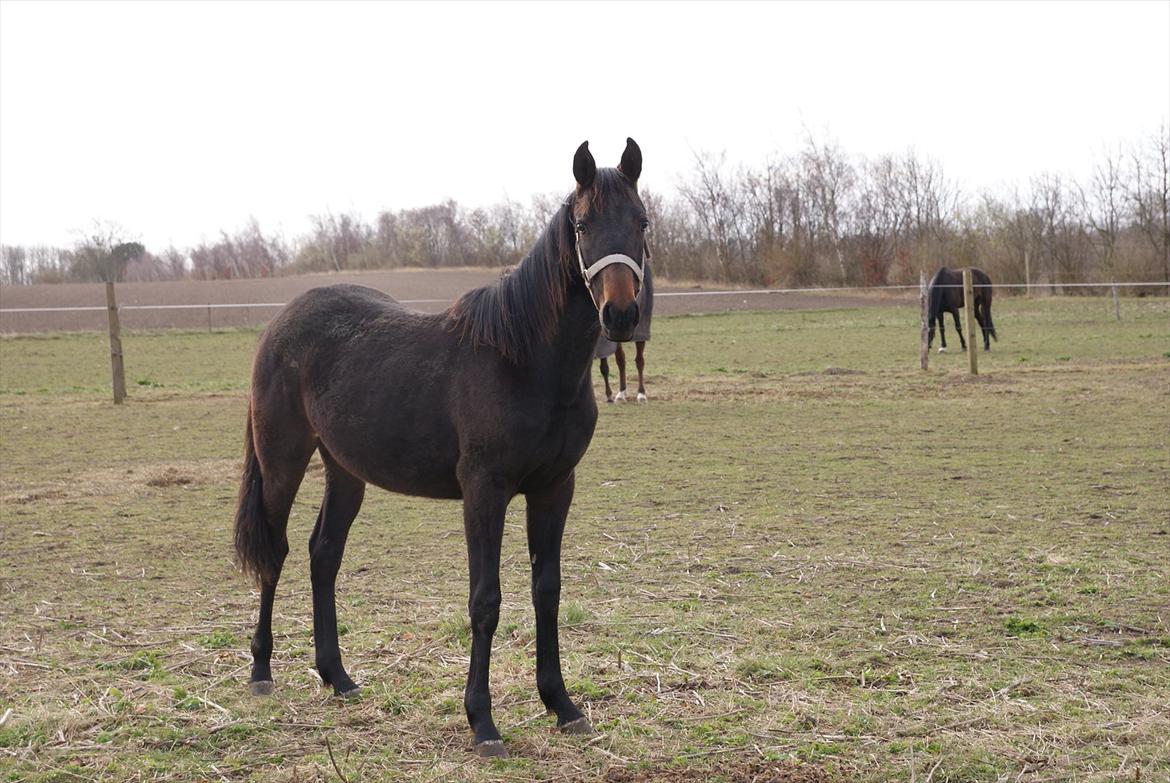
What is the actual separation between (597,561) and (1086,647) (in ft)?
8.84

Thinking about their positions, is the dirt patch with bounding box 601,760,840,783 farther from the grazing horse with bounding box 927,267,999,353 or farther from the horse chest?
the grazing horse with bounding box 927,267,999,353

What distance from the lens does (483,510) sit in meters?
3.56

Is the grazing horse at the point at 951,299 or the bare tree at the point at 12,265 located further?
the bare tree at the point at 12,265

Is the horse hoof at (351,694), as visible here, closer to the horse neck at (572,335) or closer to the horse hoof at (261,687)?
the horse hoof at (261,687)

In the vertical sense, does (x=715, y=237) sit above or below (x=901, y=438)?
above

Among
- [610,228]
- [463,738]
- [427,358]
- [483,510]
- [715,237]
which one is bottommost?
[463,738]

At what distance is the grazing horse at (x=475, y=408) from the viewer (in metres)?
3.52

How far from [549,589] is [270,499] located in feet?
4.54

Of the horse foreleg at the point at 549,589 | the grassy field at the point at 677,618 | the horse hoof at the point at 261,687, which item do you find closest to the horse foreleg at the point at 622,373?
the grassy field at the point at 677,618

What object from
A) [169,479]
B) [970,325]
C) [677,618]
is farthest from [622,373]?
[677,618]

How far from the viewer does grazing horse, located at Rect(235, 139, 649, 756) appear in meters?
3.52

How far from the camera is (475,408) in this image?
362 centimetres

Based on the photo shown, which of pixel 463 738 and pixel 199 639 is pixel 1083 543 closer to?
pixel 463 738

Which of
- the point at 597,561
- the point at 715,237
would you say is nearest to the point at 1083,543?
the point at 597,561
